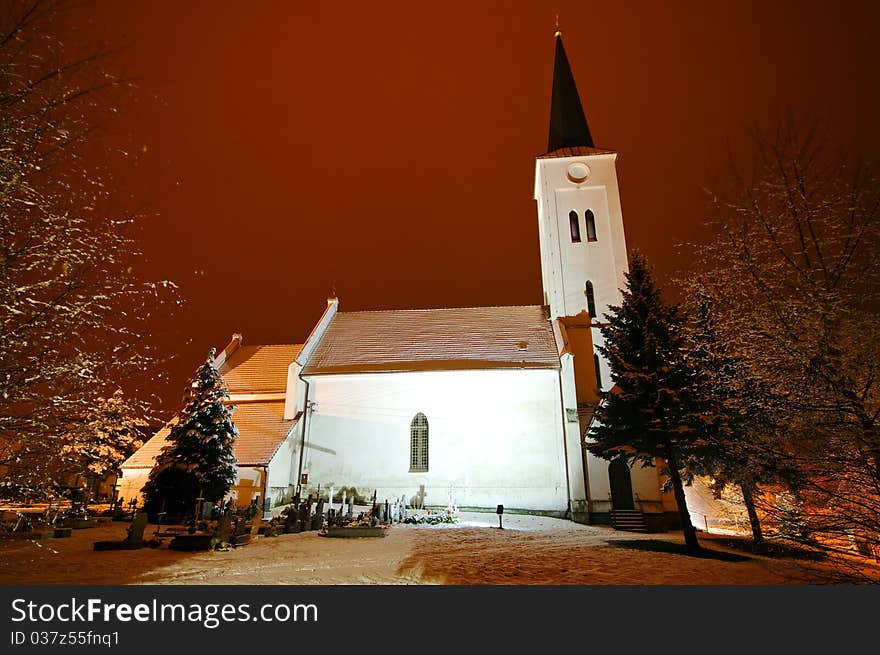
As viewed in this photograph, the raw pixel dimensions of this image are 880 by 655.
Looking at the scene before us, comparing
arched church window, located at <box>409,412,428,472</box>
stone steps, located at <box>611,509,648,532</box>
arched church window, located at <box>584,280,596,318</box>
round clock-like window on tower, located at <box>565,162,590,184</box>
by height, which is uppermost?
round clock-like window on tower, located at <box>565,162,590,184</box>

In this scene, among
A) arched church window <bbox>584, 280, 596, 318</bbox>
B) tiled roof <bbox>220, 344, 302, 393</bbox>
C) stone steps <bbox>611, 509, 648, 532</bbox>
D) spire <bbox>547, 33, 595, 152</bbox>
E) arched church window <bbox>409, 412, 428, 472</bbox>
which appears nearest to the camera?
stone steps <bbox>611, 509, 648, 532</bbox>

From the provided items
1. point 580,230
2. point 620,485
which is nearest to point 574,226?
point 580,230

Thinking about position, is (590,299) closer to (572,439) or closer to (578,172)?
(578,172)

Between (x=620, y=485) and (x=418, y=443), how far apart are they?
9.13 m

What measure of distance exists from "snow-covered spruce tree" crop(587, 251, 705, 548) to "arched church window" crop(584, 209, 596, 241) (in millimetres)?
9933

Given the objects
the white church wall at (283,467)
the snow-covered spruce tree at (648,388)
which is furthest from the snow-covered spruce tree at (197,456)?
the snow-covered spruce tree at (648,388)

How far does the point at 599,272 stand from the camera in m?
25.9

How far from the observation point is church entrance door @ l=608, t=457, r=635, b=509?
20391mm

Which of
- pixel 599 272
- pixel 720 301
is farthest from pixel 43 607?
pixel 599 272

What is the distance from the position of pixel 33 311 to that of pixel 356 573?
7080mm

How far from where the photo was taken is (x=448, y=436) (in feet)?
73.4

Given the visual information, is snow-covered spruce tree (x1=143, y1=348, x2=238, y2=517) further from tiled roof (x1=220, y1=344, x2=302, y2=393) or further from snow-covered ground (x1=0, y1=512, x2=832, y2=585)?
tiled roof (x1=220, y1=344, x2=302, y2=393)

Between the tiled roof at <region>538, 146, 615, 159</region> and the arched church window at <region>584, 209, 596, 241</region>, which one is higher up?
the tiled roof at <region>538, 146, 615, 159</region>

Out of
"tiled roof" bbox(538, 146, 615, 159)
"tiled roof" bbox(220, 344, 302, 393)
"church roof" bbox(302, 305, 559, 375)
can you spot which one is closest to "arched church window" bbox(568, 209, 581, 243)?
"tiled roof" bbox(538, 146, 615, 159)
